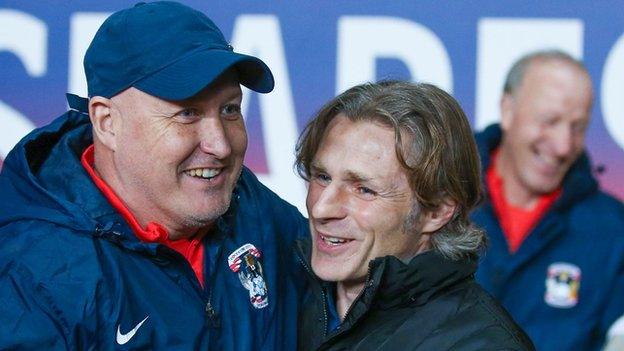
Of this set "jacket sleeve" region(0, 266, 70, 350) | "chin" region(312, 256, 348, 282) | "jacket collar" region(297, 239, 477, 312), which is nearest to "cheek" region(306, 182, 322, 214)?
"chin" region(312, 256, 348, 282)

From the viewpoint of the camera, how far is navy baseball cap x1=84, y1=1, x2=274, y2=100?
2.28m

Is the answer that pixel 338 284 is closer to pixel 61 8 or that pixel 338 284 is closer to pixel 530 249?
pixel 530 249

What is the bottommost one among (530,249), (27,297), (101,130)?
(530,249)

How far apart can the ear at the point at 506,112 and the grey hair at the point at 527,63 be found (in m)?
0.03

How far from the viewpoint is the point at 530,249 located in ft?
12.8

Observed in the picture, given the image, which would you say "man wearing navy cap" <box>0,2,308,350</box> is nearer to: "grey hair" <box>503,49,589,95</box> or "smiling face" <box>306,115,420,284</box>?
"smiling face" <box>306,115,420,284</box>

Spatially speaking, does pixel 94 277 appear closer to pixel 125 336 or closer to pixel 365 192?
pixel 125 336

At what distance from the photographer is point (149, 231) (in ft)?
7.80

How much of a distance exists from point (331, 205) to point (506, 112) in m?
1.74

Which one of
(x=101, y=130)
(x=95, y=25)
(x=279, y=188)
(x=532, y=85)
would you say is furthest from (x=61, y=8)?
(x=101, y=130)

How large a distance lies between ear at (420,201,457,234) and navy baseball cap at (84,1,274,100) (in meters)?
0.48

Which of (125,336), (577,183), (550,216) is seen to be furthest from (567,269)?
(125,336)

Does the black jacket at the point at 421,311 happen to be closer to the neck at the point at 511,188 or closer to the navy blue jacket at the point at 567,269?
the navy blue jacket at the point at 567,269

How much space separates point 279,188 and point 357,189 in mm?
1659
